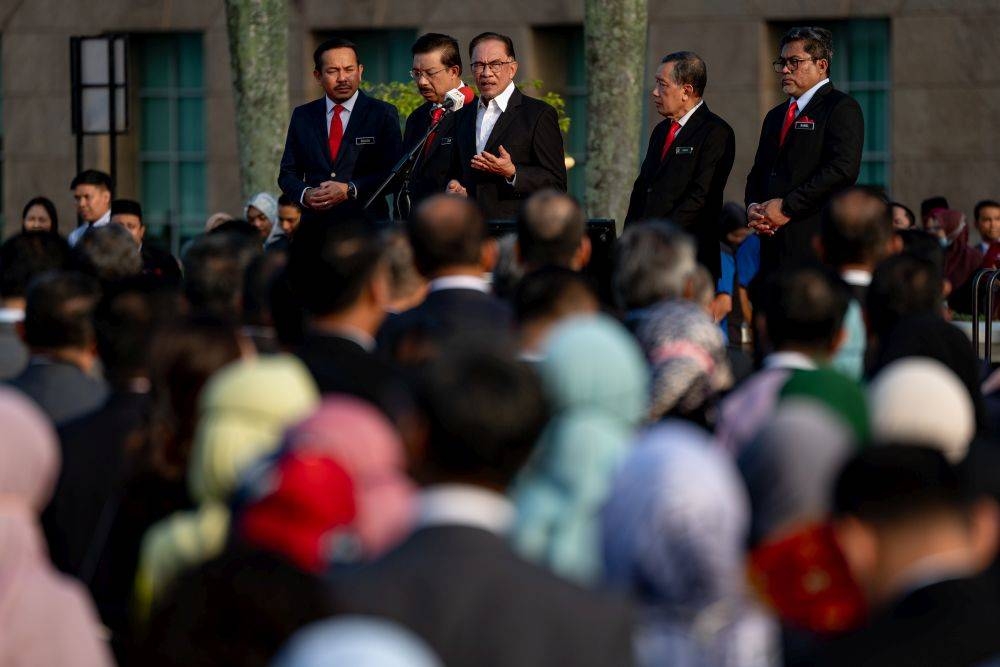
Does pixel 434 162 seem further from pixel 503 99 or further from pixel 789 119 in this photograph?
pixel 789 119

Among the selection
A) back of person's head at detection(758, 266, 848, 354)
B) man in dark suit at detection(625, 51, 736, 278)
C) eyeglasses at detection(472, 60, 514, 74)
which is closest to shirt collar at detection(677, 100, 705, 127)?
man in dark suit at detection(625, 51, 736, 278)

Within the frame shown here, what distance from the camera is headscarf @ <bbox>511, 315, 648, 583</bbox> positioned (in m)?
4.28

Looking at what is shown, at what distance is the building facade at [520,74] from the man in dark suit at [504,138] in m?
12.3

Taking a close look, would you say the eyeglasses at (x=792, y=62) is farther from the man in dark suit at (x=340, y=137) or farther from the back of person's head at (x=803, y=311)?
the back of person's head at (x=803, y=311)

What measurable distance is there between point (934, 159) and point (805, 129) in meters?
12.4

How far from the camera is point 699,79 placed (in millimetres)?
10461

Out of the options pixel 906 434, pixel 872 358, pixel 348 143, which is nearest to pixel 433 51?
pixel 348 143

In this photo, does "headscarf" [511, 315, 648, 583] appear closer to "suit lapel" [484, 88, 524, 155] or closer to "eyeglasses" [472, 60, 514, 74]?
"suit lapel" [484, 88, 524, 155]

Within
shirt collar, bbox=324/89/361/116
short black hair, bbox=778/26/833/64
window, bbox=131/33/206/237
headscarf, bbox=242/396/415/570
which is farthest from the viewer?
window, bbox=131/33/206/237

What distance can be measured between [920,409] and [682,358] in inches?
58.3

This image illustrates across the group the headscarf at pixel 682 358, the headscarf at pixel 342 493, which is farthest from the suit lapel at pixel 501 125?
the headscarf at pixel 342 493

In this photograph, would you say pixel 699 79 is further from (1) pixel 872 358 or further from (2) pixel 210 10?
(2) pixel 210 10

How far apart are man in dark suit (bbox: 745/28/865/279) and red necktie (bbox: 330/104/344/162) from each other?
2154 millimetres

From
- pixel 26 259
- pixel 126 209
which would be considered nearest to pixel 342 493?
pixel 26 259
